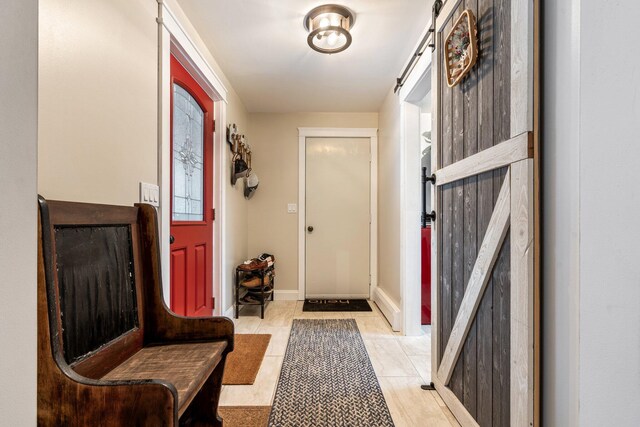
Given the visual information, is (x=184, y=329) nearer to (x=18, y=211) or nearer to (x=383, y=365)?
(x=18, y=211)

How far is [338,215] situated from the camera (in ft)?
13.3

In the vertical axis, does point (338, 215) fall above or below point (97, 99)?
below

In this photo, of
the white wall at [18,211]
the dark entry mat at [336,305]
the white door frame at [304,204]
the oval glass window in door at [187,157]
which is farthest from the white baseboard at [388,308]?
the white wall at [18,211]

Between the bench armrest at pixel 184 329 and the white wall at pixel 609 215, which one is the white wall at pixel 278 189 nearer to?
the bench armrest at pixel 184 329

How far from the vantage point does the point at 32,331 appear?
0.64m

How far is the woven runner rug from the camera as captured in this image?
159 centimetres

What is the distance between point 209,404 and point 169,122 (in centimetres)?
150

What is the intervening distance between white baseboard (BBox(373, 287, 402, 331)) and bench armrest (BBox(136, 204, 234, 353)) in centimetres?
188

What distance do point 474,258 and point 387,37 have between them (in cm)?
172

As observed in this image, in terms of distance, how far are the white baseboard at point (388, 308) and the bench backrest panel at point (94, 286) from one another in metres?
2.17

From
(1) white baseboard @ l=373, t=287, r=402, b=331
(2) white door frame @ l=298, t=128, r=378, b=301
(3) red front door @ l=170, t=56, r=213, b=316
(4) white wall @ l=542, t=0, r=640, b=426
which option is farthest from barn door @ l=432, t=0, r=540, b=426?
(2) white door frame @ l=298, t=128, r=378, b=301

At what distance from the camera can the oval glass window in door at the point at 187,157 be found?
221 cm

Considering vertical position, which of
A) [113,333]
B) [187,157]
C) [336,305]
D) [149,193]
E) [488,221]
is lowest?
[336,305]

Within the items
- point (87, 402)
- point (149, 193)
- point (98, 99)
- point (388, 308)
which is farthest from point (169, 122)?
point (388, 308)
